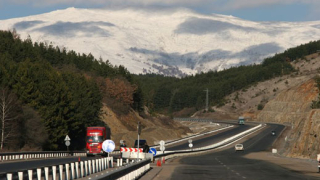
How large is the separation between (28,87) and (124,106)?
67803mm

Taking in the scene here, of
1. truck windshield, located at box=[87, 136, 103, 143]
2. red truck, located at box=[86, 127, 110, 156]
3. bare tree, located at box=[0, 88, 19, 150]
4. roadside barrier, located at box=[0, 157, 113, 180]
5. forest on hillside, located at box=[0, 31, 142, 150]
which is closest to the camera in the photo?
roadside barrier, located at box=[0, 157, 113, 180]

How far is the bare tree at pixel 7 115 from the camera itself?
75.7 meters

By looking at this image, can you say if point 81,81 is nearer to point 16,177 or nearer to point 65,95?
point 65,95

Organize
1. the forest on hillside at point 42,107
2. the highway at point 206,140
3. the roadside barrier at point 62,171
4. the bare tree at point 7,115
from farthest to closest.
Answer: the highway at point 206,140 < the forest on hillside at point 42,107 < the bare tree at point 7,115 < the roadside barrier at point 62,171

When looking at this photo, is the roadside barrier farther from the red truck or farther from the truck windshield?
the truck windshield

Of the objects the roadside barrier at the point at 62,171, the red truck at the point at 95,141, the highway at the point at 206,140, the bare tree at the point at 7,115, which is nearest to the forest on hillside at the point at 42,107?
the bare tree at the point at 7,115

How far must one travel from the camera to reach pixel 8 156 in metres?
60.8

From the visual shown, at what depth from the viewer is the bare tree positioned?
7569 cm

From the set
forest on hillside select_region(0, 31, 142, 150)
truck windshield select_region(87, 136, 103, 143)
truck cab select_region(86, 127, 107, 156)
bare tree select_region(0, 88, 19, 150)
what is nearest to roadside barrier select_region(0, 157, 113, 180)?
truck cab select_region(86, 127, 107, 156)

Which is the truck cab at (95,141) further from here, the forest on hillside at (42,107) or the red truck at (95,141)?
the forest on hillside at (42,107)

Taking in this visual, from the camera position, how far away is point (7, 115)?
77.4m

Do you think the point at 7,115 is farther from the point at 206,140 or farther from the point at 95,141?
the point at 206,140

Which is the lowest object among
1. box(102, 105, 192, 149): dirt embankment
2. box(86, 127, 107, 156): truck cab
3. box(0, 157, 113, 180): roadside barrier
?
box(0, 157, 113, 180): roadside barrier

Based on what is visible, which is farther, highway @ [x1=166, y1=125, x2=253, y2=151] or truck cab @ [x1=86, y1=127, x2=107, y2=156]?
highway @ [x1=166, y1=125, x2=253, y2=151]
